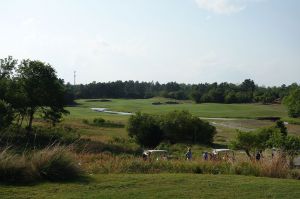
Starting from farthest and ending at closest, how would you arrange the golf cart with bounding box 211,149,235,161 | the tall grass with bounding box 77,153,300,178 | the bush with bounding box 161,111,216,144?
the bush with bounding box 161,111,216,144 → the golf cart with bounding box 211,149,235,161 → the tall grass with bounding box 77,153,300,178

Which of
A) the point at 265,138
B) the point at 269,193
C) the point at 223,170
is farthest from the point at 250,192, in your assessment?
the point at 265,138

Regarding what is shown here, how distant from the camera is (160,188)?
33.2 ft

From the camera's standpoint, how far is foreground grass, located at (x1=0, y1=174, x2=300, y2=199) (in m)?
9.38

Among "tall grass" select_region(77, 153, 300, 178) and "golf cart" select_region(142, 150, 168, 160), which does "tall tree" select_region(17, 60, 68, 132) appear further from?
"tall grass" select_region(77, 153, 300, 178)

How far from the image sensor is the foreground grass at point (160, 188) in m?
9.38

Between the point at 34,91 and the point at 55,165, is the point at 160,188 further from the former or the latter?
the point at 34,91

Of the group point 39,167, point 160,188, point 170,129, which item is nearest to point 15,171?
point 39,167

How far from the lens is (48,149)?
11.7 m

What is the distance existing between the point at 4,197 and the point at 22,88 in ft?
151

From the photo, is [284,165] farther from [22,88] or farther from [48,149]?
[22,88]

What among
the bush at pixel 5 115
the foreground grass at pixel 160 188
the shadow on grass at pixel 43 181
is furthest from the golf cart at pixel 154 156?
the bush at pixel 5 115

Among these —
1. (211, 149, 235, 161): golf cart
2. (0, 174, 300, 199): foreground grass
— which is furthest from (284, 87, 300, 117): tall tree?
(0, 174, 300, 199): foreground grass

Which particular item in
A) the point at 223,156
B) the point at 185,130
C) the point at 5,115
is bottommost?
the point at 185,130

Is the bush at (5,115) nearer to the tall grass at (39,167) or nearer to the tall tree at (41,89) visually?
the tall tree at (41,89)
